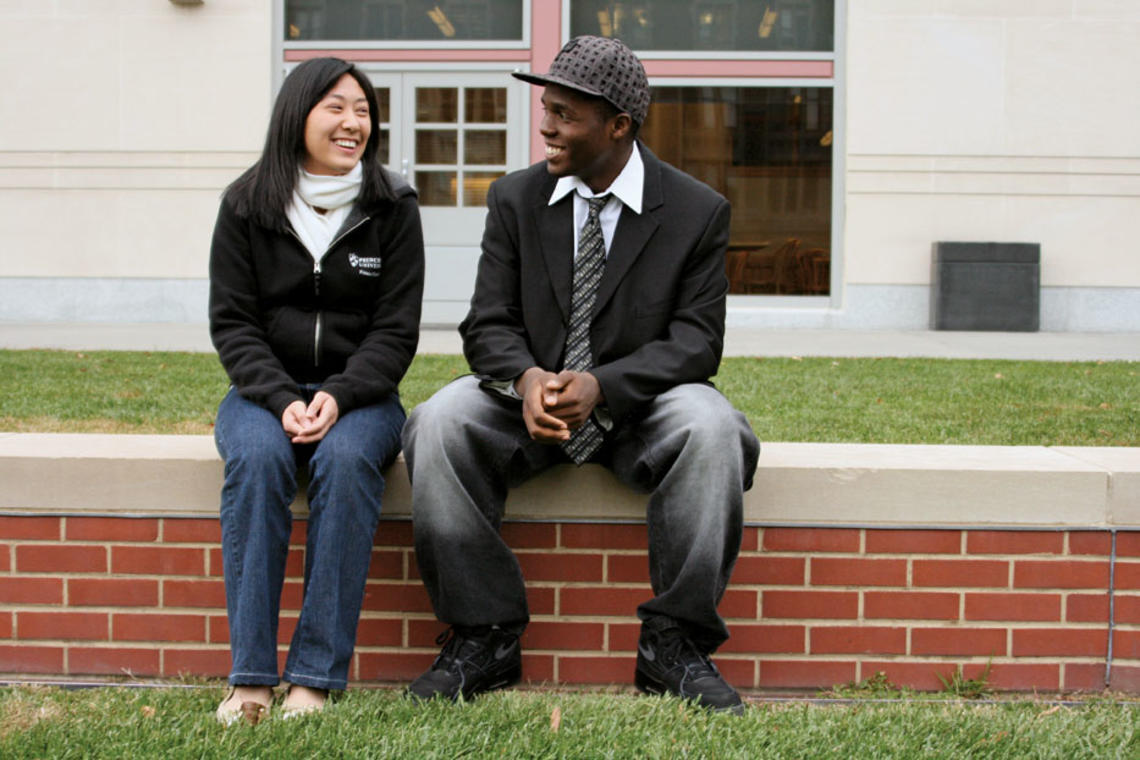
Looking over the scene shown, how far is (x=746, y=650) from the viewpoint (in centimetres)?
284

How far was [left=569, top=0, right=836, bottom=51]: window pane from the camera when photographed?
37.5 feet

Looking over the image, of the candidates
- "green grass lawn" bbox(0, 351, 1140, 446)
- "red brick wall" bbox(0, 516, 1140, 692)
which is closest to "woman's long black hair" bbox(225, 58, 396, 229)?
"red brick wall" bbox(0, 516, 1140, 692)

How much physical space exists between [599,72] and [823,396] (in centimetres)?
335

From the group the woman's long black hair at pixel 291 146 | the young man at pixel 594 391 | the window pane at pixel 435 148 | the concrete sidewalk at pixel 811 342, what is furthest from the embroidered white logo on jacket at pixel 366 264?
the window pane at pixel 435 148

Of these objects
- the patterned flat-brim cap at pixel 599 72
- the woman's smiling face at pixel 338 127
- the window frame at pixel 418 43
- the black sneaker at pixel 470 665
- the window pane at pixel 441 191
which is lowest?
the black sneaker at pixel 470 665

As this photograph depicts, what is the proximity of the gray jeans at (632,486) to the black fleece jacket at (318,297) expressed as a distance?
0.34 metres

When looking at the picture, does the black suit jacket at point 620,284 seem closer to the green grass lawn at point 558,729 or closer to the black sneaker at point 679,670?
the black sneaker at point 679,670

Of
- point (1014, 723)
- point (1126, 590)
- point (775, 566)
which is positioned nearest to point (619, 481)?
point (775, 566)

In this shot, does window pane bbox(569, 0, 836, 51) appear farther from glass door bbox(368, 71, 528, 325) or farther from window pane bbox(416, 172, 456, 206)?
window pane bbox(416, 172, 456, 206)

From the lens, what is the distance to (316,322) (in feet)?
9.84

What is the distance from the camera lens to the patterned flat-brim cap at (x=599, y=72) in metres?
2.81

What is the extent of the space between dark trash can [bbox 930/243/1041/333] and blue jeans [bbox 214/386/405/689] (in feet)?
30.8

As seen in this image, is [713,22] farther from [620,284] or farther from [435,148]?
[620,284]

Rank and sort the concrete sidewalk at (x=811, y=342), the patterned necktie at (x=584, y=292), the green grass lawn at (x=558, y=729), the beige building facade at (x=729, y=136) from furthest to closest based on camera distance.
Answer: the beige building facade at (x=729, y=136) < the concrete sidewalk at (x=811, y=342) < the patterned necktie at (x=584, y=292) < the green grass lawn at (x=558, y=729)
